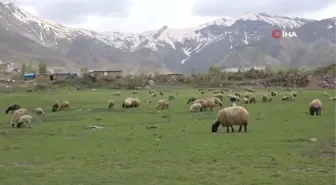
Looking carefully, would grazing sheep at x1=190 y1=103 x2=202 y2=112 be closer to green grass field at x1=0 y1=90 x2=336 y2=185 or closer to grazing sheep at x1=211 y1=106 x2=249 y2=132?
green grass field at x1=0 y1=90 x2=336 y2=185

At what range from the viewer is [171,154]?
1013 inches

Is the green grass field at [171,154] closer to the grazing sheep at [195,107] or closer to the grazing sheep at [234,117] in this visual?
the grazing sheep at [234,117]

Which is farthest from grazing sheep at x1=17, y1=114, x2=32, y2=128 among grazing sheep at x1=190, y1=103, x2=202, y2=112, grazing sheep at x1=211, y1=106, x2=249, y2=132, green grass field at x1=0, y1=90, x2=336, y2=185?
grazing sheep at x1=190, y1=103, x2=202, y2=112

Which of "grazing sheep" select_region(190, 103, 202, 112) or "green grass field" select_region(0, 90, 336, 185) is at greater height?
"grazing sheep" select_region(190, 103, 202, 112)

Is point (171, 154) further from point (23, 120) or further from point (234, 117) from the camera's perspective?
point (23, 120)

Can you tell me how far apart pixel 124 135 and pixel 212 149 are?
9.55 m

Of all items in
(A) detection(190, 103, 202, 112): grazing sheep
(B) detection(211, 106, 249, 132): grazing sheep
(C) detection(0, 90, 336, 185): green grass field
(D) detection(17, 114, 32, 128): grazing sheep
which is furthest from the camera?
(A) detection(190, 103, 202, 112): grazing sheep

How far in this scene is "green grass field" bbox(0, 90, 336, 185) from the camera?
65.0ft

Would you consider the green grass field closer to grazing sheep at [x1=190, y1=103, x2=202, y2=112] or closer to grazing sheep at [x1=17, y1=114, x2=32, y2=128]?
grazing sheep at [x1=17, y1=114, x2=32, y2=128]

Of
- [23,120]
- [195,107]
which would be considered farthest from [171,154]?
[195,107]

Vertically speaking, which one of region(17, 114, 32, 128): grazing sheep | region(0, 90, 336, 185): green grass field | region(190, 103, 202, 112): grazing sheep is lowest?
region(0, 90, 336, 185): green grass field

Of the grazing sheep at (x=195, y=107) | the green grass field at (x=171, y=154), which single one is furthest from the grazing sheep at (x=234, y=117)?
the grazing sheep at (x=195, y=107)

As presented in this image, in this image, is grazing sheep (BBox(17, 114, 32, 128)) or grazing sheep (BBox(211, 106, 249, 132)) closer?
grazing sheep (BBox(211, 106, 249, 132))

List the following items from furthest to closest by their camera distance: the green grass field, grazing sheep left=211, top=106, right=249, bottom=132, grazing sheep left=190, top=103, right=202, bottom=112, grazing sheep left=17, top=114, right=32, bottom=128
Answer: grazing sheep left=190, top=103, right=202, bottom=112
grazing sheep left=17, top=114, right=32, bottom=128
grazing sheep left=211, top=106, right=249, bottom=132
the green grass field
